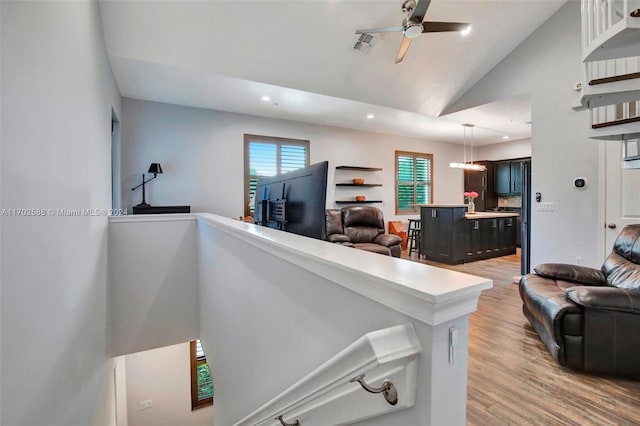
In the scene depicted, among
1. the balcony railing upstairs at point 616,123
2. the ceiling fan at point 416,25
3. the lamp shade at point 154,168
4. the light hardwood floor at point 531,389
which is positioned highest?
the ceiling fan at point 416,25

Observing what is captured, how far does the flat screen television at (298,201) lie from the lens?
1464 millimetres

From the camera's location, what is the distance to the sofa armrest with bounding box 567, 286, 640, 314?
74.7 inches

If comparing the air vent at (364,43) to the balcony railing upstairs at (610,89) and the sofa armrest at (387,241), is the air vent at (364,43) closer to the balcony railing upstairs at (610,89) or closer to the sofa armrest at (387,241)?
the balcony railing upstairs at (610,89)

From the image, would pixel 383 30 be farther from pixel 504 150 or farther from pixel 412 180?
pixel 504 150

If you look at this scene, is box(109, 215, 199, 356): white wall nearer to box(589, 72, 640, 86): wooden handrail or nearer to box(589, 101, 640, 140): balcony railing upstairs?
box(589, 72, 640, 86): wooden handrail

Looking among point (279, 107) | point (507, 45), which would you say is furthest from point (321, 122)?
point (507, 45)

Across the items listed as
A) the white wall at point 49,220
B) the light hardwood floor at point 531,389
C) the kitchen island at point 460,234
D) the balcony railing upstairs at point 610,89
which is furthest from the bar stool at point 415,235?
the white wall at point 49,220

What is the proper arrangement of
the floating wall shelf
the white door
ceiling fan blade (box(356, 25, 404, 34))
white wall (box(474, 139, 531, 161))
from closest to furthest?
1. ceiling fan blade (box(356, 25, 404, 34))
2. the white door
3. the floating wall shelf
4. white wall (box(474, 139, 531, 161))

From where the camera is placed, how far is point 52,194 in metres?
1.50

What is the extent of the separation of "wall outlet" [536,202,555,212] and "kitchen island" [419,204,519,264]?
1383mm

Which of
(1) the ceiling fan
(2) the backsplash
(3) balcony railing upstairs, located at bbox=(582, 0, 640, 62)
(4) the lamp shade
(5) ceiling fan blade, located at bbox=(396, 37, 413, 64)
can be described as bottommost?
(2) the backsplash

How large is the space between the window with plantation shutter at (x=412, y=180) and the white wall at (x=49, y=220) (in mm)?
6331

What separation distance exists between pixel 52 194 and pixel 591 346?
11.3 feet

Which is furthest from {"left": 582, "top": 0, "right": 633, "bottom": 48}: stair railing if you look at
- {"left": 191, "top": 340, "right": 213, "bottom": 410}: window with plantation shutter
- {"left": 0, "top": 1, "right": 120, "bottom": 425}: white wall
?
{"left": 191, "top": 340, "right": 213, "bottom": 410}: window with plantation shutter
